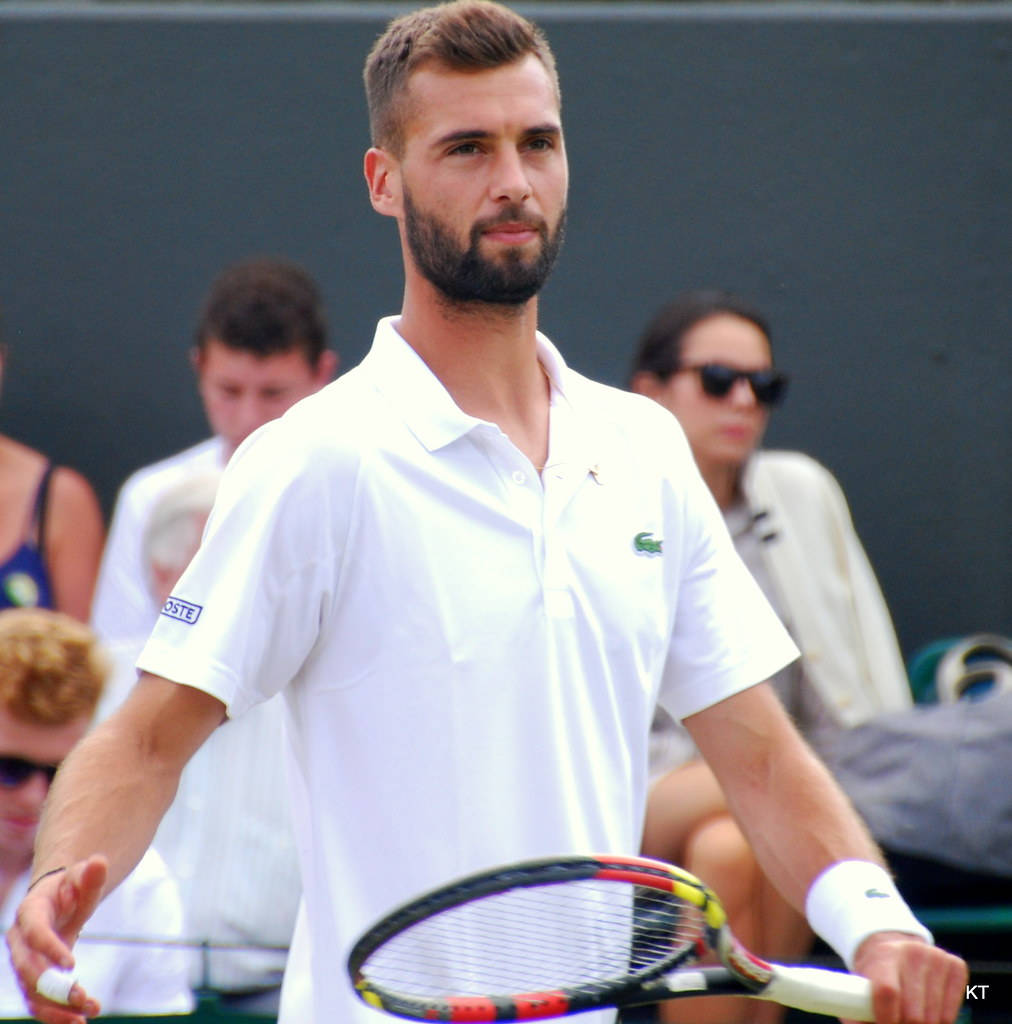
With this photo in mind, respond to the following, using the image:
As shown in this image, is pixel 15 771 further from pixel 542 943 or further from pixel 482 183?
pixel 482 183

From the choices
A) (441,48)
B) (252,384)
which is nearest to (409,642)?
(441,48)

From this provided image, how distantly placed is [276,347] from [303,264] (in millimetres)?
879

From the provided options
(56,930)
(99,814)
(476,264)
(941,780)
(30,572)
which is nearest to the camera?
(56,930)

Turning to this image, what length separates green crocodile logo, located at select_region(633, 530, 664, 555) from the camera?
2111 millimetres

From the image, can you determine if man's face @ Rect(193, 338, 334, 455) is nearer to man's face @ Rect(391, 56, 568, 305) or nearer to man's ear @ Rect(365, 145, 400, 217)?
man's ear @ Rect(365, 145, 400, 217)

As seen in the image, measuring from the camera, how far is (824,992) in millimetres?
1866

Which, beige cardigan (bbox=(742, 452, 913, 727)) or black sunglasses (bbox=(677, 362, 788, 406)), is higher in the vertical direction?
black sunglasses (bbox=(677, 362, 788, 406))

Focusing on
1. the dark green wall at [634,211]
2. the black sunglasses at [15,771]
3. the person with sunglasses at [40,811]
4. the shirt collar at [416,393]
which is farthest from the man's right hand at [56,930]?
the dark green wall at [634,211]

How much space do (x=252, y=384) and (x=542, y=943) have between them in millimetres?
2374

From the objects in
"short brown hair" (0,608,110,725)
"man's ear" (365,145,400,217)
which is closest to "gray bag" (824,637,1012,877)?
"short brown hair" (0,608,110,725)

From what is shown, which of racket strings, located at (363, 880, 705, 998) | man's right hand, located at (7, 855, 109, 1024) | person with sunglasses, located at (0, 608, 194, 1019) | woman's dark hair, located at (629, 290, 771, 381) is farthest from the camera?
woman's dark hair, located at (629, 290, 771, 381)

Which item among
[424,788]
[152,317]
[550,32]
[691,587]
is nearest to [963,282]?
[550,32]

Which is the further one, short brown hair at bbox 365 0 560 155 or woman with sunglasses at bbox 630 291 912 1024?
woman with sunglasses at bbox 630 291 912 1024

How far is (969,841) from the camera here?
3.28 meters
